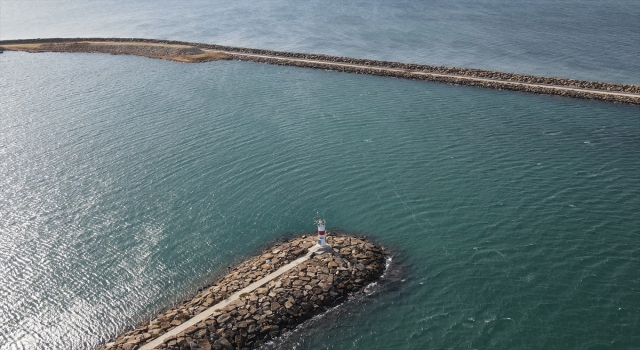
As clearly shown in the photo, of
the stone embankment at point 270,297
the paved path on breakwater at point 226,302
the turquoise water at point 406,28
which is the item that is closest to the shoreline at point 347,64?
the turquoise water at point 406,28

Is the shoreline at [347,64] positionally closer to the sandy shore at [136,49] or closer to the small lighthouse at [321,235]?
the sandy shore at [136,49]

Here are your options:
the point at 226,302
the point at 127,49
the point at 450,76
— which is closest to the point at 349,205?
the point at 226,302

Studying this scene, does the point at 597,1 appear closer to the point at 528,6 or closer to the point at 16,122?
the point at 528,6

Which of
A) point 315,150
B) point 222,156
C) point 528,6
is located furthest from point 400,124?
point 528,6

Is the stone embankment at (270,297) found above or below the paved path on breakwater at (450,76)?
below

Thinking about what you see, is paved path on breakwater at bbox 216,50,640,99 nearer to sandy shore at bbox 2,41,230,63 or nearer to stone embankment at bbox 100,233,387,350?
sandy shore at bbox 2,41,230,63

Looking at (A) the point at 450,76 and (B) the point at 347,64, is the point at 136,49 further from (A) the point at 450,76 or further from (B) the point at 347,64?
(A) the point at 450,76
